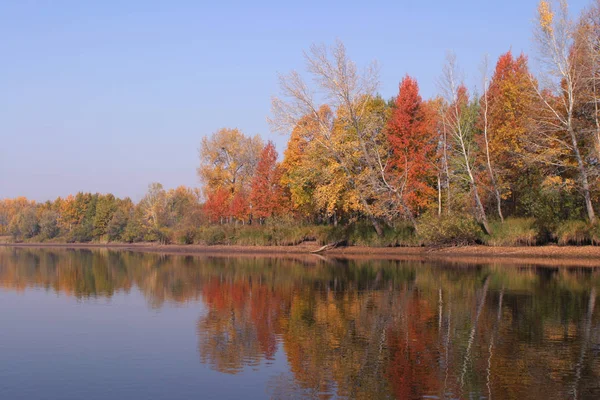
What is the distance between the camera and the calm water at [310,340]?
10406 millimetres

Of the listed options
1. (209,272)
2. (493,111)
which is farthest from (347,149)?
(209,272)

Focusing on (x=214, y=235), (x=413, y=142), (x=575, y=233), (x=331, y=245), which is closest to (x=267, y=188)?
(x=214, y=235)

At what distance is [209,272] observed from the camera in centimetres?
3422

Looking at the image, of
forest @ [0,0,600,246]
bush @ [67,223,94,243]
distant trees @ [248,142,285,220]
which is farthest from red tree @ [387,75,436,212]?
bush @ [67,223,94,243]

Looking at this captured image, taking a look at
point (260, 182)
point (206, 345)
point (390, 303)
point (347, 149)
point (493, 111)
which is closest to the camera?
point (206, 345)

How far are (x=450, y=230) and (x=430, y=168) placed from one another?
7.39m

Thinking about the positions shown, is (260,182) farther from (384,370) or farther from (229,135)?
(384,370)

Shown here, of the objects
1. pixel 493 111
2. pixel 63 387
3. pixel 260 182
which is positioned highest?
pixel 493 111

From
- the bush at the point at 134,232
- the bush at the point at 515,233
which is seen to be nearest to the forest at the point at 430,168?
the bush at the point at 515,233

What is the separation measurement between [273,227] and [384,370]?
44813 millimetres

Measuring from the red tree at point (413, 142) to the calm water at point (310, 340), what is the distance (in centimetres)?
2071

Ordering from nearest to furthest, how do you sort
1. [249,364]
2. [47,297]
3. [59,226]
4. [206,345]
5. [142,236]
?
1. [249,364]
2. [206,345]
3. [47,297]
4. [142,236]
5. [59,226]

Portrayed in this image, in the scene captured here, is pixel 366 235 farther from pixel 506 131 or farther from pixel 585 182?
pixel 585 182

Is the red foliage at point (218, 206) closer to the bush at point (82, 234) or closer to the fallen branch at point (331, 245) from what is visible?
the fallen branch at point (331, 245)
